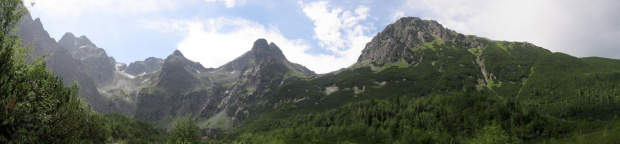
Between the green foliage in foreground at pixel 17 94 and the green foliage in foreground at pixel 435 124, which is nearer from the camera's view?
the green foliage in foreground at pixel 17 94

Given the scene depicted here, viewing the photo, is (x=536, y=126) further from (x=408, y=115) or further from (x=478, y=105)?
(x=408, y=115)

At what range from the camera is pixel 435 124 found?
15425 centimetres

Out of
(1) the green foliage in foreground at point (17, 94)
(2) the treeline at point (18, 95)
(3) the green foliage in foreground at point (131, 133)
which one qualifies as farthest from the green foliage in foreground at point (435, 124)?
(1) the green foliage in foreground at point (17, 94)

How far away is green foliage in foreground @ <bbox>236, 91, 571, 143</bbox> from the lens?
13488 cm

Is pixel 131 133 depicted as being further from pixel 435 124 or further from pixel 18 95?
pixel 18 95

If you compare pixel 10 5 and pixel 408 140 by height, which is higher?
pixel 10 5

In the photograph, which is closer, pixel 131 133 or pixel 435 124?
pixel 435 124

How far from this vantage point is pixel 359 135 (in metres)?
170

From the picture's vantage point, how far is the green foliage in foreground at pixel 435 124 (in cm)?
13488

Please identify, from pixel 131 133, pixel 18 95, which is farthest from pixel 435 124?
pixel 131 133

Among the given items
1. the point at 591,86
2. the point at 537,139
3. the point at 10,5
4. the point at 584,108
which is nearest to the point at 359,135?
the point at 537,139

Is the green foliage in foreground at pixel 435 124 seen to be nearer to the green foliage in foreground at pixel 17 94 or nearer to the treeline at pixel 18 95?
the treeline at pixel 18 95

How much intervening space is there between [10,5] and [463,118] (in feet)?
551

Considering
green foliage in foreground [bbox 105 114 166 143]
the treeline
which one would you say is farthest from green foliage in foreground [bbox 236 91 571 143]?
the treeline
